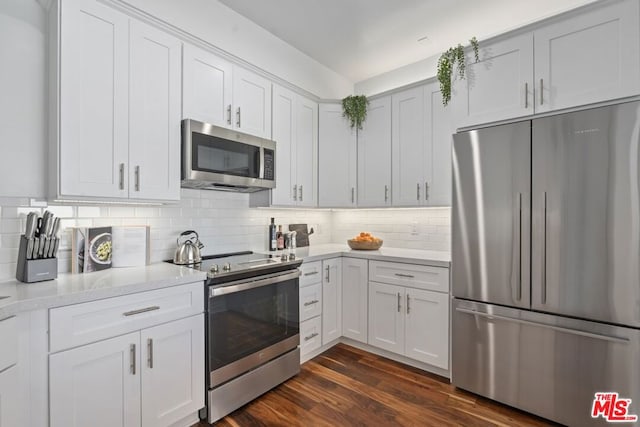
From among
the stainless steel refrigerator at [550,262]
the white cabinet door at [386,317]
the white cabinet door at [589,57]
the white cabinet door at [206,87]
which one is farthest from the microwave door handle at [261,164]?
the white cabinet door at [589,57]

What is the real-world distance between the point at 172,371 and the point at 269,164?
168 centimetres

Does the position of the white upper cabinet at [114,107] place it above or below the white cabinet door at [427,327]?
above

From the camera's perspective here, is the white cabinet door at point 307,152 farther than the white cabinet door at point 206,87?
Yes

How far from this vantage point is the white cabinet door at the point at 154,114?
191cm

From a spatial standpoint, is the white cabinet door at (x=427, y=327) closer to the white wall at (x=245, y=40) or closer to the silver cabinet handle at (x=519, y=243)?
the silver cabinet handle at (x=519, y=243)

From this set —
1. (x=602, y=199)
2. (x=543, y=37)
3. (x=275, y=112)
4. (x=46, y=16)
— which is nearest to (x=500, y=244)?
(x=602, y=199)

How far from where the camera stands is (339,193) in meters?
3.37

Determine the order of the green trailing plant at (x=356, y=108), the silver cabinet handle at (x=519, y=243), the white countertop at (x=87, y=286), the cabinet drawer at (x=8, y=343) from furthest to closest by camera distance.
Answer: the green trailing plant at (x=356, y=108) < the silver cabinet handle at (x=519, y=243) < the white countertop at (x=87, y=286) < the cabinet drawer at (x=8, y=343)

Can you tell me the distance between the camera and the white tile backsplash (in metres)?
1.74

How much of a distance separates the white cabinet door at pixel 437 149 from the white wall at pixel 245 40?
4.09 ft

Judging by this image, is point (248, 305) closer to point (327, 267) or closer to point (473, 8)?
point (327, 267)

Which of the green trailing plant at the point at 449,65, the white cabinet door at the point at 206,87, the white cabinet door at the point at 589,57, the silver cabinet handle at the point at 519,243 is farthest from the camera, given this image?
the green trailing plant at the point at 449,65

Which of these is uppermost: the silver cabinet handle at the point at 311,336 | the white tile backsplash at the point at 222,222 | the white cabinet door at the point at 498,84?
the white cabinet door at the point at 498,84

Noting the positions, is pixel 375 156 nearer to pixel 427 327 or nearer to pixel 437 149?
pixel 437 149
